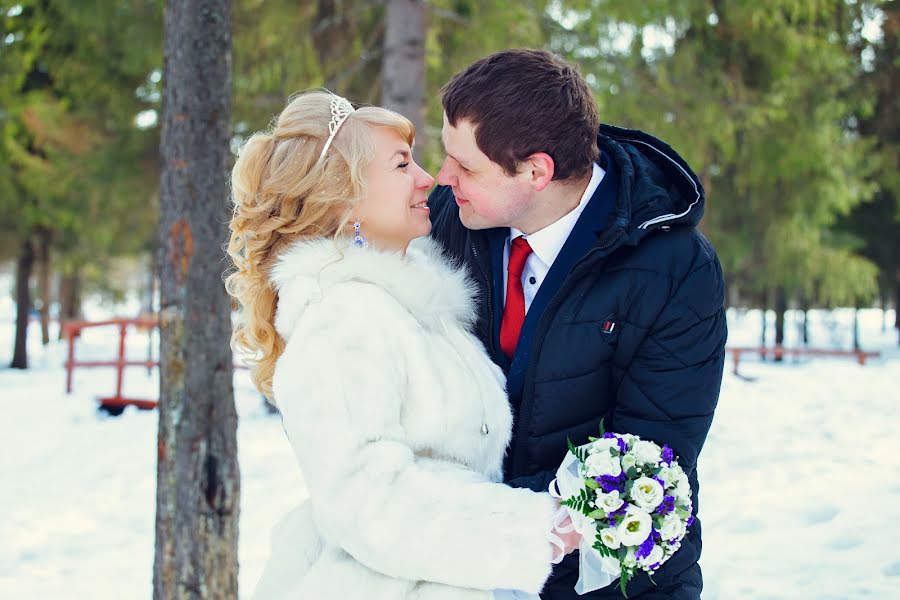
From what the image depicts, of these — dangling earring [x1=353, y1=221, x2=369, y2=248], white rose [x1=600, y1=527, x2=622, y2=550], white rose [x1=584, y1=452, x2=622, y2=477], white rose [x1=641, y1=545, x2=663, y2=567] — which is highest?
dangling earring [x1=353, y1=221, x2=369, y2=248]

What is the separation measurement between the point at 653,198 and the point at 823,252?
1557cm

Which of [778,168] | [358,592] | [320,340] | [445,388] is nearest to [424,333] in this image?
[445,388]

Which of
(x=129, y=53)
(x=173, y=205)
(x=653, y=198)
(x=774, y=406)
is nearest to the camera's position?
(x=653, y=198)

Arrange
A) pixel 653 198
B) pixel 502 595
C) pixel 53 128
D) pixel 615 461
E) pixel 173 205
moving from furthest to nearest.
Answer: pixel 53 128 < pixel 173 205 < pixel 653 198 < pixel 502 595 < pixel 615 461

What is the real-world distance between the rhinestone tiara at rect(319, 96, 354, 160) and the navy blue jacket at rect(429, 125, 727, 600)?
843 millimetres

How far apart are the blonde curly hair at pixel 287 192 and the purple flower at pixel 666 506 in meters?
1.21

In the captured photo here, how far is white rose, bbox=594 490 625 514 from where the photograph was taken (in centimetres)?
216

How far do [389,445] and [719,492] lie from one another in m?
5.35

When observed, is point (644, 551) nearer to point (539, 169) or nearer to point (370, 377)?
point (370, 377)

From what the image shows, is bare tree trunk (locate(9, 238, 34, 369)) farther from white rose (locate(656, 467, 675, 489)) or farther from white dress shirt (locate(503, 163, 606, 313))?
white rose (locate(656, 467, 675, 489))

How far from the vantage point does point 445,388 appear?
239 centimetres

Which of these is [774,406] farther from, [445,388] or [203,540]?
[445,388]

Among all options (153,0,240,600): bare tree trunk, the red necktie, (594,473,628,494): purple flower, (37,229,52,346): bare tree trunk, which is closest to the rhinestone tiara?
the red necktie

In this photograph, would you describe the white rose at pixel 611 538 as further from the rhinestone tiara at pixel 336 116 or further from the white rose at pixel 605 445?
the rhinestone tiara at pixel 336 116
